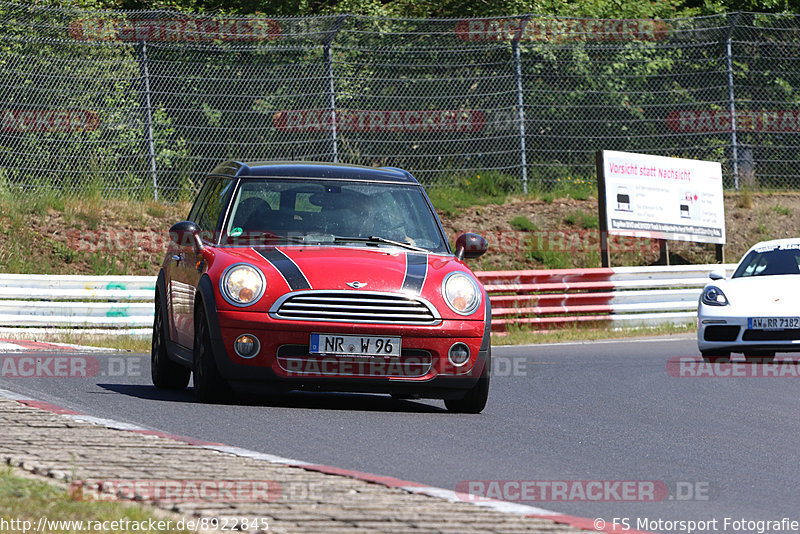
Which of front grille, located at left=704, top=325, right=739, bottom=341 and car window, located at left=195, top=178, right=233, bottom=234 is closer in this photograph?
car window, located at left=195, top=178, right=233, bottom=234

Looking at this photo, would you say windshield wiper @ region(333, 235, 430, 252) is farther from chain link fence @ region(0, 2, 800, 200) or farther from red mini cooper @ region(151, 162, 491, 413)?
chain link fence @ region(0, 2, 800, 200)

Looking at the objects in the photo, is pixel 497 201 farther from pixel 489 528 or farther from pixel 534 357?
pixel 489 528

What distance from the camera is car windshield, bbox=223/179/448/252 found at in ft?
31.6

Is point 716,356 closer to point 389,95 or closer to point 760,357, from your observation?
point 760,357

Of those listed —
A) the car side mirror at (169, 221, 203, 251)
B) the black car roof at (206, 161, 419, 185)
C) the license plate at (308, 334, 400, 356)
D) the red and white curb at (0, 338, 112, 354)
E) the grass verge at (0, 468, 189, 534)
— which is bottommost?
the grass verge at (0, 468, 189, 534)

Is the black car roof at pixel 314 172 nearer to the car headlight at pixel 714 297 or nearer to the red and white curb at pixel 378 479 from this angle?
the red and white curb at pixel 378 479

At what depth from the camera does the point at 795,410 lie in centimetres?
1060

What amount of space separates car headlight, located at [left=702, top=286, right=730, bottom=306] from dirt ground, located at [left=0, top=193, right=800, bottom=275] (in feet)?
28.1

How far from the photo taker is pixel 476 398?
368 inches

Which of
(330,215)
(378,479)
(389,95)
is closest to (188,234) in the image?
(330,215)

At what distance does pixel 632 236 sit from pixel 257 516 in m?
20.4

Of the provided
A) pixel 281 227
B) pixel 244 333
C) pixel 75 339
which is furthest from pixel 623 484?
pixel 75 339

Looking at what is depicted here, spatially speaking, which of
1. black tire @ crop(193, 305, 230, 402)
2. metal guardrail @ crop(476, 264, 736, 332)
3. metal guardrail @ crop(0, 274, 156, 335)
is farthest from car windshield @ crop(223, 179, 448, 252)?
metal guardrail @ crop(476, 264, 736, 332)

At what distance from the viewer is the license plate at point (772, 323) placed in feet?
46.6
